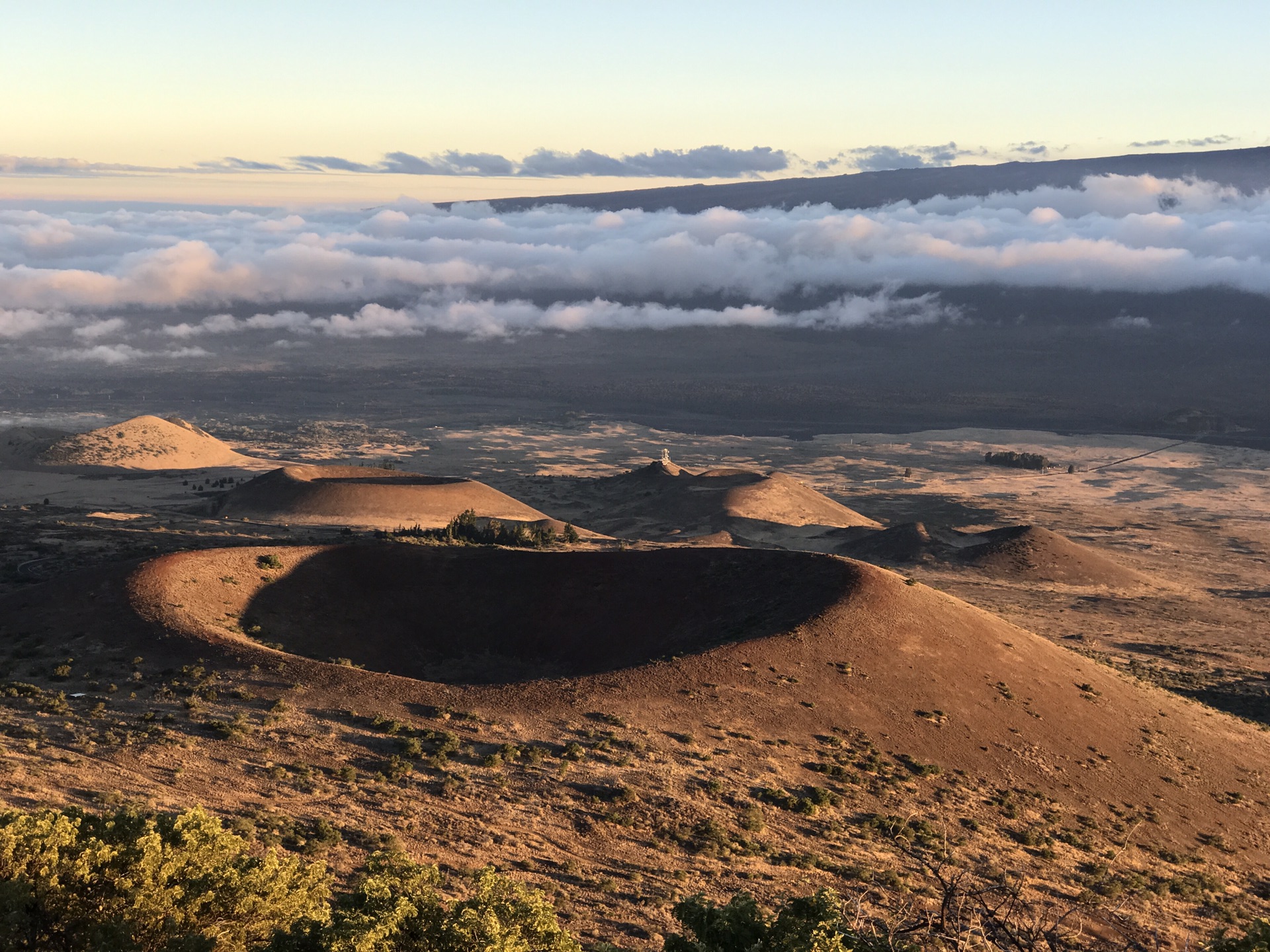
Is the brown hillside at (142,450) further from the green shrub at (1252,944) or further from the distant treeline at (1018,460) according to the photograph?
the green shrub at (1252,944)

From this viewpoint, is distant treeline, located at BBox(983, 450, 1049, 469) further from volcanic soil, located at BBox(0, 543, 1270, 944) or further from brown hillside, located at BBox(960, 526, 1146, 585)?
volcanic soil, located at BBox(0, 543, 1270, 944)

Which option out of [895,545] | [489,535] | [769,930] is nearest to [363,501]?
[489,535]

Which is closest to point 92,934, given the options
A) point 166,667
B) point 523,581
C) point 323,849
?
point 323,849

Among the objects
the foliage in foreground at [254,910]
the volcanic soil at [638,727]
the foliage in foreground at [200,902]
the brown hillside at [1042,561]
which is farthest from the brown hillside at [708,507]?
the foliage in foreground at [200,902]

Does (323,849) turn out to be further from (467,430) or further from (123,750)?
(467,430)

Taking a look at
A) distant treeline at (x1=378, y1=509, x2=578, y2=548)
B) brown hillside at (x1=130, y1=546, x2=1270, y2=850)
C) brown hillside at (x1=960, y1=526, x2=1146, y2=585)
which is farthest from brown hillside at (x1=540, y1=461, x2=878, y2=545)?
brown hillside at (x1=130, y1=546, x2=1270, y2=850)

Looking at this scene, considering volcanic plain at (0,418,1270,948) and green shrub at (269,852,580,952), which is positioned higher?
green shrub at (269,852,580,952)
